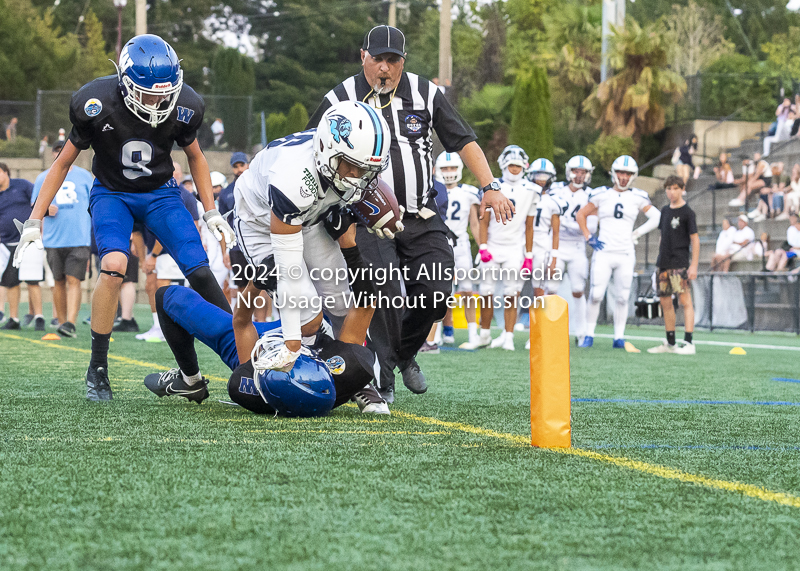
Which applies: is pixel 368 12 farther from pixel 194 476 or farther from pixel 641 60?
pixel 194 476

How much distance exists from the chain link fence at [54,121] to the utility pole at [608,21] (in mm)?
9775

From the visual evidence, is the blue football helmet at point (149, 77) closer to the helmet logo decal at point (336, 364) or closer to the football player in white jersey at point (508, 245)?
the helmet logo decal at point (336, 364)

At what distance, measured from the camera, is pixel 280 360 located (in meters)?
4.36

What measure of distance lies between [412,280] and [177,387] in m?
1.33

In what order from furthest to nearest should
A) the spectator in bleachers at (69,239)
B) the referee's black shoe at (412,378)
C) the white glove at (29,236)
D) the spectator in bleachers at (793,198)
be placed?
the spectator in bleachers at (793,198), the spectator in bleachers at (69,239), the referee's black shoe at (412,378), the white glove at (29,236)

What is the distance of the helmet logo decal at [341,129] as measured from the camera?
13.3 ft

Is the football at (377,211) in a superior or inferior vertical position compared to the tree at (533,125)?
inferior

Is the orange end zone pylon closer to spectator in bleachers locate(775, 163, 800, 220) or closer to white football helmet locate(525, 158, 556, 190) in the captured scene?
white football helmet locate(525, 158, 556, 190)

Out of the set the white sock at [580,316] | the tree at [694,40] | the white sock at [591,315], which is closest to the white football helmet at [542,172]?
the white sock at [580,316]

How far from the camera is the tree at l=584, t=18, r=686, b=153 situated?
88.3ft

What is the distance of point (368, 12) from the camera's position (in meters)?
46.1

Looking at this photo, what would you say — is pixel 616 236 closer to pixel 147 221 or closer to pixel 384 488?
pixel 147 221

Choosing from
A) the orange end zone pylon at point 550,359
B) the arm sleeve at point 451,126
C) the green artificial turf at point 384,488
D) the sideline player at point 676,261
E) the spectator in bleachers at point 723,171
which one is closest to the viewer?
the green artificial turf at point 384,488

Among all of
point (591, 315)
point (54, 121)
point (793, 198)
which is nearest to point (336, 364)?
point (591, 315)
